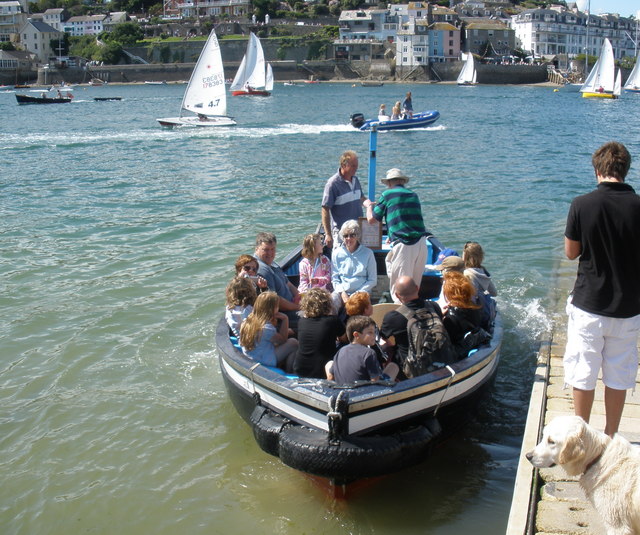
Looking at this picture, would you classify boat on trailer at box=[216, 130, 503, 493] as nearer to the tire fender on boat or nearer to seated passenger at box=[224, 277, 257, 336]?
the tire fender on boat

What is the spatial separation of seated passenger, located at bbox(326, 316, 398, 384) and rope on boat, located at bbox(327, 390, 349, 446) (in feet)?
1.28

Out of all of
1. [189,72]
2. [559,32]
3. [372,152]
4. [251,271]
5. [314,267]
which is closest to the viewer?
[251,271]

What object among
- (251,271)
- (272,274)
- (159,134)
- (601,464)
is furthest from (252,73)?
(601,464)

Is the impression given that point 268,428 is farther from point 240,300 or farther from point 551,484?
point 551,484

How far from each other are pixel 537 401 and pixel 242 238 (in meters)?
10.2

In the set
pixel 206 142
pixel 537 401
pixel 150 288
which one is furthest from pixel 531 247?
pixel 206 142

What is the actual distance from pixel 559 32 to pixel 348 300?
165 m

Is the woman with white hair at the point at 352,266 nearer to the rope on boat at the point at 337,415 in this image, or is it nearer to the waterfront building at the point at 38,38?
the rope on boat at the point at 337,415

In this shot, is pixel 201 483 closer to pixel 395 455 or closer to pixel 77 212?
pixel 395 455

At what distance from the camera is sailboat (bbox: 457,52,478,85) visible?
373 feet

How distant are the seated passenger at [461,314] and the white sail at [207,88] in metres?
37.6

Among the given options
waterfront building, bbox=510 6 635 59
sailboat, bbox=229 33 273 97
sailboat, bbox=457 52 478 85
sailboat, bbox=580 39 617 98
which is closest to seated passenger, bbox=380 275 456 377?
sailboat, bbox=229 33 273 97

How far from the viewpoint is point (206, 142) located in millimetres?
35562

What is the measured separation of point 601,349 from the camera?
194 inches
